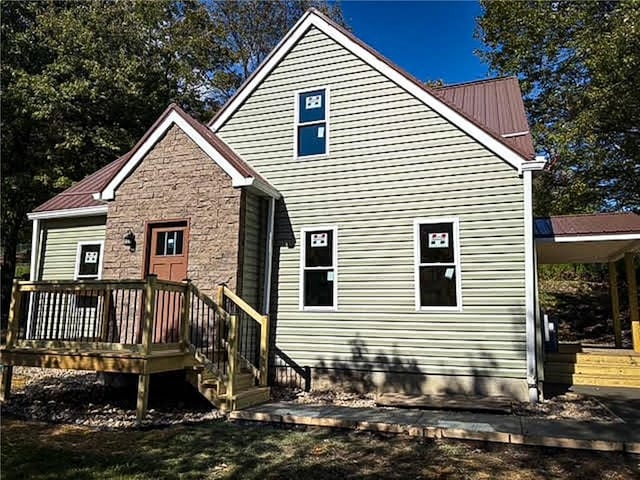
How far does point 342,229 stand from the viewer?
914 centimetres

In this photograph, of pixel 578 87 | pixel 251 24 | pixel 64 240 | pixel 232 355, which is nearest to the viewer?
pixel 232 355

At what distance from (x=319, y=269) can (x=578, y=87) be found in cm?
1283

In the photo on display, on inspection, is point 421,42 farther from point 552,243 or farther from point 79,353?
point 79,353

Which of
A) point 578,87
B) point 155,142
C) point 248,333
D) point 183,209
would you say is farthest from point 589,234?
point 578,87

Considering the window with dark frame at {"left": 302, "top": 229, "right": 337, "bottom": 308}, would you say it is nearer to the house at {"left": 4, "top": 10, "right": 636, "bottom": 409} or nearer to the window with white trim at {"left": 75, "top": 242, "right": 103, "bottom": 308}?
the house at {"left": 4, "top": 10, "right": 636, "bottom": 409}

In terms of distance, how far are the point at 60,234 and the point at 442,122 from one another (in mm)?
9444

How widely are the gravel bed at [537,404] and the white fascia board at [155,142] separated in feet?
13.3

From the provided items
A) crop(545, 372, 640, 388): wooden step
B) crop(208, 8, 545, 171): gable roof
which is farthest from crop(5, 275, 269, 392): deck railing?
crop(545, 372, 640, 388): wooden step

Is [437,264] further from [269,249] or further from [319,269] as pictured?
[269,249]

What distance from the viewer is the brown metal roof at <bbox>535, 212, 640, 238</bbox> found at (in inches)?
355

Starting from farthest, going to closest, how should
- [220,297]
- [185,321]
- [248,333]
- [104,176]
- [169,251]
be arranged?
[104,176] < [169,251] < [248,333] < [220,297] < [185,321]

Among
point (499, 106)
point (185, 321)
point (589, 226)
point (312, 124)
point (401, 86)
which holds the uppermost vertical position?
point (499, 106)

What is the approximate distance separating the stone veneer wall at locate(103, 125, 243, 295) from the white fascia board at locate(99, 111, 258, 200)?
0.26 feet

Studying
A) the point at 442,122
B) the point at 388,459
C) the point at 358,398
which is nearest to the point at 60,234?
the point at 358,398
